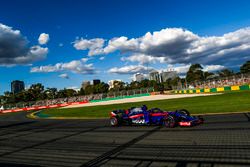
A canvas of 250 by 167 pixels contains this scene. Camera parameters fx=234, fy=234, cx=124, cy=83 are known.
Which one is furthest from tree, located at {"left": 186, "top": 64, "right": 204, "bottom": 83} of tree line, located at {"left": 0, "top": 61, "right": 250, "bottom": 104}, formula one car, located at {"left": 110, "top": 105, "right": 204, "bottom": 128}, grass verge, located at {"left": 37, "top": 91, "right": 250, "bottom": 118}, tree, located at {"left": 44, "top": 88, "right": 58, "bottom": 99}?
formula one car, located at {"left": 110, "top": 105, "right": 204, "bottom": 128}

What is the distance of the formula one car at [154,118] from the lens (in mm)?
12688

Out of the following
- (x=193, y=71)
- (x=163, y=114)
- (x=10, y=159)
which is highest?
(x=193, y=71)

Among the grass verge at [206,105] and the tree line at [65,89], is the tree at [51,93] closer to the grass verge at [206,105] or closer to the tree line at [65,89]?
the tree line at [65,89]

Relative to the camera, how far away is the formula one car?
41.6 ft

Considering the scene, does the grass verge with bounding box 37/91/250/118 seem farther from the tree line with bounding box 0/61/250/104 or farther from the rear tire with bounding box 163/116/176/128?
the tree line with bounding box 0/61/250/104

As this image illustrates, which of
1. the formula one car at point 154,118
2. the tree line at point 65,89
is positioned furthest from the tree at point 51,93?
the formula one car at point 154,118

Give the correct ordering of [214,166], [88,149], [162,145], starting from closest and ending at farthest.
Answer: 1. [214,166]
2. [162,145]
3. [88,149]

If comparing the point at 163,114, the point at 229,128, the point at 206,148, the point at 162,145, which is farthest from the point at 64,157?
the point at 229,128

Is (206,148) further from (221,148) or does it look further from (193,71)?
(193,71)

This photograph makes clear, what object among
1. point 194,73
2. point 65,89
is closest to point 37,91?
point 65,89

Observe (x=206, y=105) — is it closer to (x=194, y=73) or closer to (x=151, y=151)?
(x=151, y=151)

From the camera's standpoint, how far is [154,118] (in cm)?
1391

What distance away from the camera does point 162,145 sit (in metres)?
9.15

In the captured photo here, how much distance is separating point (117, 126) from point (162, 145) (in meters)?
6.84
